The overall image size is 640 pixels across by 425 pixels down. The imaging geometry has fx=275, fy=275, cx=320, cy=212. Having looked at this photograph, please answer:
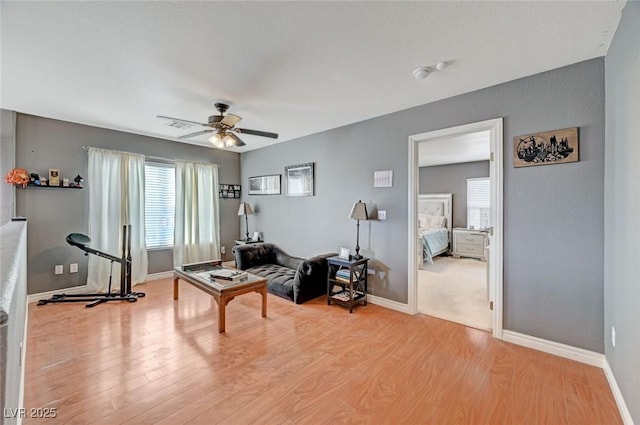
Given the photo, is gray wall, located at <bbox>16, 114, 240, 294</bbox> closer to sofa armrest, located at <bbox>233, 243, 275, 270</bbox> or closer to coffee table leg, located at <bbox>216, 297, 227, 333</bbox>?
sofa armrest, located at <bbox>233, 243, 275, 270</bbox>

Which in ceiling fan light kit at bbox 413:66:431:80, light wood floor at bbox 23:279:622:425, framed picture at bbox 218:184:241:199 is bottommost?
light wood floor at bbox 23:279:622:425

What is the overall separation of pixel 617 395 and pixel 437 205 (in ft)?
20.2

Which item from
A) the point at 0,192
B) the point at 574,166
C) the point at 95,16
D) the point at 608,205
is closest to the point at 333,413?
the point at 608,205

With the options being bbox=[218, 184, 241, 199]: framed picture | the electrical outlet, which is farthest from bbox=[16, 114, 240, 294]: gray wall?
the electrical outlet

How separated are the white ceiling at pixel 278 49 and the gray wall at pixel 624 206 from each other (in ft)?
0.89

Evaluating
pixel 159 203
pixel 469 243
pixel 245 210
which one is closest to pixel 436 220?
pixel 469 243

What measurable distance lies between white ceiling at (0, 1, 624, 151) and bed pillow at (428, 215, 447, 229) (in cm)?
503

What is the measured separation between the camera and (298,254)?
16.2 ft

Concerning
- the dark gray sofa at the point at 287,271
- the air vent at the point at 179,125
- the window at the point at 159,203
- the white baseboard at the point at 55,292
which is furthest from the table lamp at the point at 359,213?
the white baseboard at the point at 55,292

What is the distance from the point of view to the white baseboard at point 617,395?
1.66 m

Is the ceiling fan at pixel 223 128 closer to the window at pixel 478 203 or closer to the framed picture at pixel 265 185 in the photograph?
the framed picture at pixel 265 185

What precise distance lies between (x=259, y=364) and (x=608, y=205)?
306cm

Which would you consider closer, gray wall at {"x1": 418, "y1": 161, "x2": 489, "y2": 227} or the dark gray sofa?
the dark gray sofa

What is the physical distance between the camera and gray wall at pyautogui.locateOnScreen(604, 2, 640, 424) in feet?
5.13
